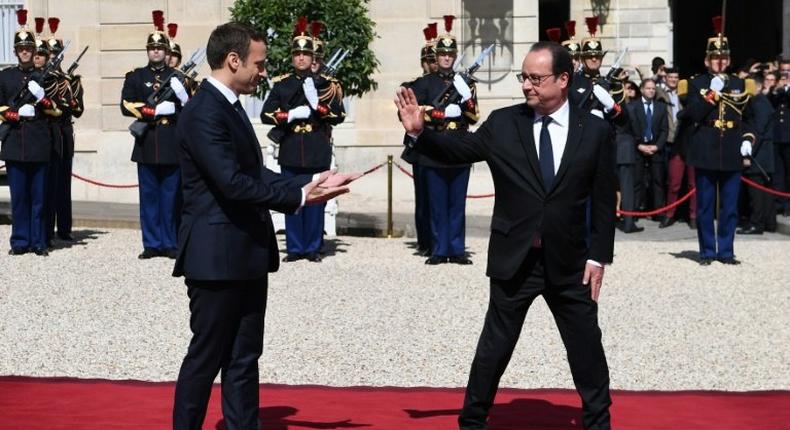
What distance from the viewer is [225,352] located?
663 cm

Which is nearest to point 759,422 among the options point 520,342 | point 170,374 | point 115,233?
point 520,342

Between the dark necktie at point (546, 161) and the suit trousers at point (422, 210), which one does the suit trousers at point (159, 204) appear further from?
the dark necktie at point (546, 161)

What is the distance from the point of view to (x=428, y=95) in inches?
552

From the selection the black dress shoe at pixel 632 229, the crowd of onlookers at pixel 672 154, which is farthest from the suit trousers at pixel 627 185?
the black dress shoe at pixel 632 229

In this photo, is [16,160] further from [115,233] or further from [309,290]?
[309,290]

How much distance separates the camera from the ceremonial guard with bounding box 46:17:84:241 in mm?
14953

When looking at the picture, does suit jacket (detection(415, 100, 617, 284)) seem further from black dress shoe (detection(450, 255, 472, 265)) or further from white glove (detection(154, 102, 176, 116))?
white glove (detection(154, 102, 176, 116))

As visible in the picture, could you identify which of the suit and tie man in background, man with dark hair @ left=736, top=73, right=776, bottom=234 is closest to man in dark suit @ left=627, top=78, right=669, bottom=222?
the suit and tie man in background

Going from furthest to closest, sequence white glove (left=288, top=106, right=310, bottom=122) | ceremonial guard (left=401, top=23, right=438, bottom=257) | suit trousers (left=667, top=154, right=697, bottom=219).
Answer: suit trousers (left=667, top=154, right=697, bottom=219)
ceremonial guard (left=401, top=23, right=438, bottom=257)
white glove (left=288, top=106, right=310, bottom=122)

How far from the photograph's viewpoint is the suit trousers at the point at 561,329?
22.5 ft

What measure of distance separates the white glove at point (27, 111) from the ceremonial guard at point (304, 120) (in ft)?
6.99

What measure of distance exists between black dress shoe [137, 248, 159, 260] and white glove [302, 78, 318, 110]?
6.18 ft

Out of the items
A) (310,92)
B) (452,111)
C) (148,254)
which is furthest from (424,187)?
(148,254)

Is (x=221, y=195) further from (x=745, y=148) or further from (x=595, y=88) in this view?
(x=745, y=148)
